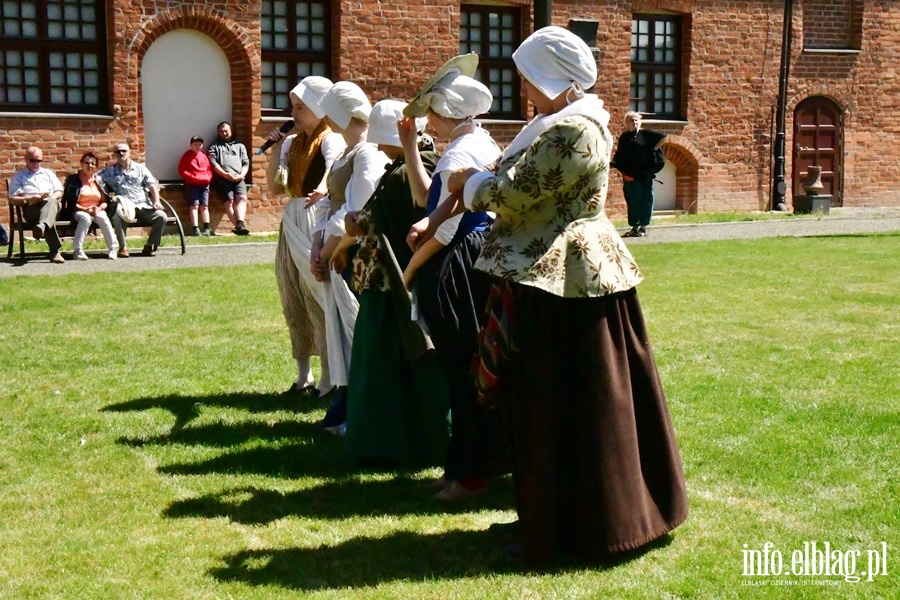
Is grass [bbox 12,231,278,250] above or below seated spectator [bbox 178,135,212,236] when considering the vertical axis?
below

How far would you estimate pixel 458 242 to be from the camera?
18.5 ft

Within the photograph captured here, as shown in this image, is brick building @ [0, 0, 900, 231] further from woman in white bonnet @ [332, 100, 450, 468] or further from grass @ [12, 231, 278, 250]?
woman in white bonnet @ [332, 100, 450, 468]

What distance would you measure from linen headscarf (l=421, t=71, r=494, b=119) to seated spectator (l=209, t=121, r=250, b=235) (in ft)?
49.7

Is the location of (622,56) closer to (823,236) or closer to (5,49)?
(823,236)

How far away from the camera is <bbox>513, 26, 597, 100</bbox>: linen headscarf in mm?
4766

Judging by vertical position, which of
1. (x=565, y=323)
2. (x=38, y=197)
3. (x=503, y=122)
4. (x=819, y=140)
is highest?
(x=503, y=122)

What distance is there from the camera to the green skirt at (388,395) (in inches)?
248

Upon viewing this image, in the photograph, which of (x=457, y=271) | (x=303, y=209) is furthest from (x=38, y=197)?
(x=457, y=271)

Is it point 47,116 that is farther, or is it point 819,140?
point 819,140

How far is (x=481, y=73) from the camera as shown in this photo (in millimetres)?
23422

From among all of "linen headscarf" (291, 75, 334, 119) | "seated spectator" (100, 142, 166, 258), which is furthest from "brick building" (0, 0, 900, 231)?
"linen headscarf" (291, 75, 334, 119)

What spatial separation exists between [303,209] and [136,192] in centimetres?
1072

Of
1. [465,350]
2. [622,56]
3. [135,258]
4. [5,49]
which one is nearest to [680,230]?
[622,56]

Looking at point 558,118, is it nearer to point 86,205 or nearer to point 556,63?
point 556,63
